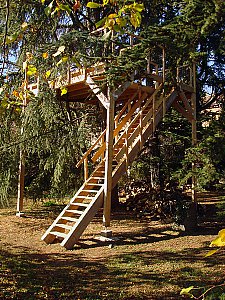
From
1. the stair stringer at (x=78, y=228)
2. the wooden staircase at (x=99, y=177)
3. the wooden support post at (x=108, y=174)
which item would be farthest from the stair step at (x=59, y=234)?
the wooden support post at (x=108, y=174)

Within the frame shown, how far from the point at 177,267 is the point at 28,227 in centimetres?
531

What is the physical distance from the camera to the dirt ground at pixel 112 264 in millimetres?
5336

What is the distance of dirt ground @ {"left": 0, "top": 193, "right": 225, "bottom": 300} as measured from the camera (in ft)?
17.5

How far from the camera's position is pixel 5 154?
11.5 m

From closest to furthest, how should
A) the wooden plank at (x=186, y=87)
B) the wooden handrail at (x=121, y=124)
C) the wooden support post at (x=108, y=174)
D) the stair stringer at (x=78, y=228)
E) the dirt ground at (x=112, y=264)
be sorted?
the dirt ground at (x=112, y=264), the stair stringer at (x=78, y=228), the wooden support post at (x=108, y=174), the wooden handrail at (x=121, y=124), the wooden plank at (x=186, y=87)

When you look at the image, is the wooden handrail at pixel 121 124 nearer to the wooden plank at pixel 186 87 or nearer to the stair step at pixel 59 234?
the wooden plank at pixel 186 87

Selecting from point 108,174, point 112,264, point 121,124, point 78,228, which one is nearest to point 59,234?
point 78,228

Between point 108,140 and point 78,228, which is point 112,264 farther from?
point 108,140

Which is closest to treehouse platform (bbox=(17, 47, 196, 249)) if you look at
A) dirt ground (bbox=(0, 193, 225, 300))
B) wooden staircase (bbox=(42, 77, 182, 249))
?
wooden staircase (bbox=(42, 77, 182, 249))

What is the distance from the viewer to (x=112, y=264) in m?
6.72

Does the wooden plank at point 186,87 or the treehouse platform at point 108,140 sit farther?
the wooden plank at point 186,87

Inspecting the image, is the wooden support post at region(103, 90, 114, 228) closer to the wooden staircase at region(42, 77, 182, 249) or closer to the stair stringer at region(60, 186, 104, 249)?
the wooden staircase at region(42, 77, 182, 249)

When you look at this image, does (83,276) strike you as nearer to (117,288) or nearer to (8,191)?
(117,288)

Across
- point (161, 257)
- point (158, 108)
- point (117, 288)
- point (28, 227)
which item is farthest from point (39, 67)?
point (117, 288)
